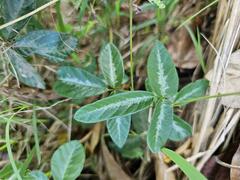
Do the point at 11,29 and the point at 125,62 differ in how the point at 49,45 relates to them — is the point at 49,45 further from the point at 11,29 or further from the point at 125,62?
the point at 125,62

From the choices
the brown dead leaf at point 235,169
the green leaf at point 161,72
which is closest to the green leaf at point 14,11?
the green leaf at point 161,72

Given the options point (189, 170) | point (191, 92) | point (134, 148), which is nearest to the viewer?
point (189, 170)

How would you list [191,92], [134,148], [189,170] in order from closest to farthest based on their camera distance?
[189,170] < [191,92] < [134,148]

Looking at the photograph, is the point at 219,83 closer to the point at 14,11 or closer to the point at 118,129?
the point at 118,129

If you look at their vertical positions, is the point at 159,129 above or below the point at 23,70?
below

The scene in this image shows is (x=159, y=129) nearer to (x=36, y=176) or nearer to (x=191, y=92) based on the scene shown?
(x=191, y=92)

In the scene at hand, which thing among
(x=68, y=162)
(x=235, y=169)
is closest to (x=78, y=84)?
(x=68, y=162)

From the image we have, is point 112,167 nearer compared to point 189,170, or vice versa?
point 189,170

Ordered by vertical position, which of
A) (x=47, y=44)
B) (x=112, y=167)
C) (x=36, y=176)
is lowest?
(x=112, y=167)
